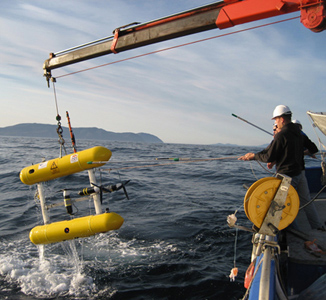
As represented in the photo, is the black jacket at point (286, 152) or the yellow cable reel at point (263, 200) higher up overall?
the black jacket at point (286, 152)

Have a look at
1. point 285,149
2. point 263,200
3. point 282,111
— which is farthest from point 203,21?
point 263,200

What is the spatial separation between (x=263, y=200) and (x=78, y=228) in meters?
4.06

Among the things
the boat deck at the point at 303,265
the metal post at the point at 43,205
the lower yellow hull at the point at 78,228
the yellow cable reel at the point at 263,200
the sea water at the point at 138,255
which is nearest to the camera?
the yellow cable reel at the point at 263,200

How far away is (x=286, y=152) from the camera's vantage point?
14.0 feet

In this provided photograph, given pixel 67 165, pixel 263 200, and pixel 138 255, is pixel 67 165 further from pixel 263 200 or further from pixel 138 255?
pixel 263 200

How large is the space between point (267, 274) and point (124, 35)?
5.30 meters

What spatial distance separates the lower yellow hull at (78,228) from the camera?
215 inches

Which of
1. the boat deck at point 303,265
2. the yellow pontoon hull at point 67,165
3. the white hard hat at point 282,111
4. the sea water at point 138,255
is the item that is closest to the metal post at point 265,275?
the boat deck at point 303,265

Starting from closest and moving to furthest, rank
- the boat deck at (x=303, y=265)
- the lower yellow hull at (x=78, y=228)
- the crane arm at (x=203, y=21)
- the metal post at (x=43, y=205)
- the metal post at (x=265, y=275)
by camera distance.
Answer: the metal post at (x=265, y=275) → the boat deck at (x=303, y=265) → the crane arm at (x=203, y=21) → the lower yellow hull at (x=78, y=228) → the metal post at (x=43, y=205)

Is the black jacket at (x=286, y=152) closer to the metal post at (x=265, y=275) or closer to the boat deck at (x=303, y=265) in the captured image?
the boat deck at (x=303, y=265)

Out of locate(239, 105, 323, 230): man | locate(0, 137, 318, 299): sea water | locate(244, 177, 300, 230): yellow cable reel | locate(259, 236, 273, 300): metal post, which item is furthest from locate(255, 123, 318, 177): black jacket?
locate(259, 236, 273, 300): metal post

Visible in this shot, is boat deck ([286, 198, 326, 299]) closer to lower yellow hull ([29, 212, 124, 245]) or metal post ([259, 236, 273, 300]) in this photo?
A: metal post ([259, 236, 273, 300])

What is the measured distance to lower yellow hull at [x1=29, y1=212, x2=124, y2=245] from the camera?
17.9 feet

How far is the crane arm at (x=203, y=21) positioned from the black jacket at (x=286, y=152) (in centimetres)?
170
